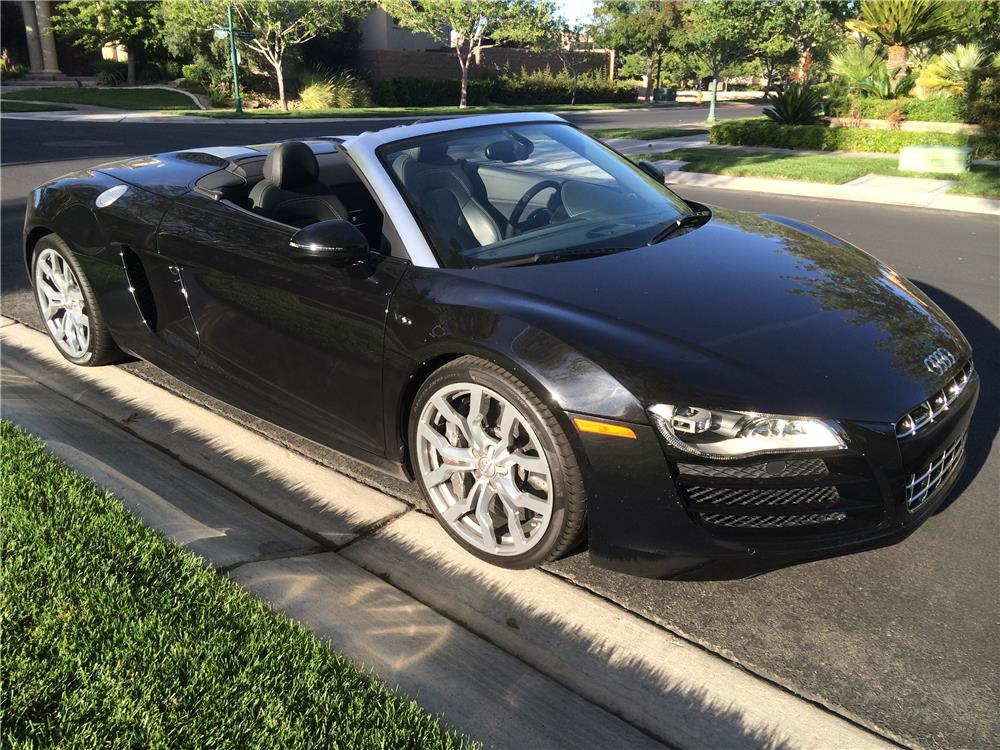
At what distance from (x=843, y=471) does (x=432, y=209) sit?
1.79m

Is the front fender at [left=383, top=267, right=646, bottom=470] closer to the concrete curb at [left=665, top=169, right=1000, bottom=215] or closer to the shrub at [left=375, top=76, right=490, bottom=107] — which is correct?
the concrete curb at [left=665, top=169, right=1000, bottom=215]

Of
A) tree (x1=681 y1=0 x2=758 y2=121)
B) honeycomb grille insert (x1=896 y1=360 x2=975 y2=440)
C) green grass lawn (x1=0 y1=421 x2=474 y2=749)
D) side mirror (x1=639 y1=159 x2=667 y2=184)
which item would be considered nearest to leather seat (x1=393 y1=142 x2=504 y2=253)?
side mirror (x1=639 y1=159 x2=667 y2=184)

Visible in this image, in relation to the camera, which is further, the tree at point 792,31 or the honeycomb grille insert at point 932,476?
the tree at point 792,31

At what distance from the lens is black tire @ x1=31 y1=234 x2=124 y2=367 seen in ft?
14.2

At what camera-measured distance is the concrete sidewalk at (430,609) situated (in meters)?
2.21

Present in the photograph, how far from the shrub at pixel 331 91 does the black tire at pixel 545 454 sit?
113 ft

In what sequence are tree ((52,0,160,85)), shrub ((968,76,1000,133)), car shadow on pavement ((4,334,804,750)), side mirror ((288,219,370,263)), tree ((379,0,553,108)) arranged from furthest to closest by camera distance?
1. tree ((379,0,553,108))
2. tree ((52,0,160,85))
3. shrub ((968,76,1000,133))
4. side mirror ((288,219,370,263))
5. car shadow on pavement ((4,334,804,750))

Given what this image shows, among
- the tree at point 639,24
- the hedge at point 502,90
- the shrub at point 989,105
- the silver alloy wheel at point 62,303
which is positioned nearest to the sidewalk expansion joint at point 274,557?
the silver alloy wheel at point 62,303

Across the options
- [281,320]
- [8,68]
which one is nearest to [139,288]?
[281,320]

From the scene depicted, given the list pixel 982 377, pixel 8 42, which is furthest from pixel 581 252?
pixel 8 42

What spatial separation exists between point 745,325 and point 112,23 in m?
39.9

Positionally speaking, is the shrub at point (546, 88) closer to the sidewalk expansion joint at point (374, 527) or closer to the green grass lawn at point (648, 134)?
the green grass lawn at point (648, 134)

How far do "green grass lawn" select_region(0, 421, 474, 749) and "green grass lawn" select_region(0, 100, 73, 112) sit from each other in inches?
1159

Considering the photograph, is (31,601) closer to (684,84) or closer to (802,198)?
(802,198)
